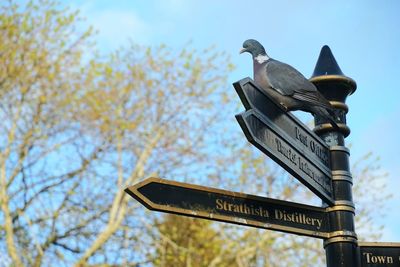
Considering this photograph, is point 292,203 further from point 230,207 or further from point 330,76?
point 330,76

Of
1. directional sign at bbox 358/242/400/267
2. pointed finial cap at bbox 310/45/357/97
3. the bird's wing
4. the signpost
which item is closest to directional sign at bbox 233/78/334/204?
the signpost

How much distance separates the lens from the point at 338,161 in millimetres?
3496

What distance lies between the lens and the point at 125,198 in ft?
50.5

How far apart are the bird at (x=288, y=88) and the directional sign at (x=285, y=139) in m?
0.07

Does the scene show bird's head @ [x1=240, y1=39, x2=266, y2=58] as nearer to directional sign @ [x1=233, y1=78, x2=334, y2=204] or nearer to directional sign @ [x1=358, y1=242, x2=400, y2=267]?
directional sign @ [x1=233, y1=78, x2=334, y2=204]

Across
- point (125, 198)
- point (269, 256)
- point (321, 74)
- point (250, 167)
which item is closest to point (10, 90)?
point (125, 198)

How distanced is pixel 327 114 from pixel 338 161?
229mm

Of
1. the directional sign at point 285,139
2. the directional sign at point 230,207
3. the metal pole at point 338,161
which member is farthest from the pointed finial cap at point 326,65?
the directional sign at point 230,207

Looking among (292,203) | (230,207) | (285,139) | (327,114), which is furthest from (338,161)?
(230,207)

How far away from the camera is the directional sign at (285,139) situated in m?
2.94

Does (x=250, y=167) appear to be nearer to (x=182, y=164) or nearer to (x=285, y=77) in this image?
(x=182, y=164)

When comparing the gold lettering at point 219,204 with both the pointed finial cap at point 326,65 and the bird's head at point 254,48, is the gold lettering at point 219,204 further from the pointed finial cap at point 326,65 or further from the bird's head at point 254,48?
the pointed finial cap at point 326,65

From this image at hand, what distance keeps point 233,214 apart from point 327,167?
0.55m

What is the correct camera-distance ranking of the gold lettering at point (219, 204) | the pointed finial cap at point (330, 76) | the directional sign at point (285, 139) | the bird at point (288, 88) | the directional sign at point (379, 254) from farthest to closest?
1. the pointed finial cap at point (330, 76)
2. the directional sign at point (379, 254)
3. the bird at point (288, 88)
4. the gold lettering at point (219, 204)
5. the directional sign at point (285, 139)
